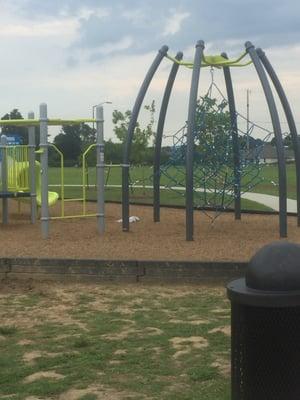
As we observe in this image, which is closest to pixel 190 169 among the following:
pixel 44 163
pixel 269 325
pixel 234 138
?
pixel 44 163

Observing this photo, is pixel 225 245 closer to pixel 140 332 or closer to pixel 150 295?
pixel 150 295

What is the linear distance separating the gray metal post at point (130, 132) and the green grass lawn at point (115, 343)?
387 cm

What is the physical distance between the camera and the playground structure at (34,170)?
439 inches

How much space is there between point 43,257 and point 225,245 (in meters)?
2.68

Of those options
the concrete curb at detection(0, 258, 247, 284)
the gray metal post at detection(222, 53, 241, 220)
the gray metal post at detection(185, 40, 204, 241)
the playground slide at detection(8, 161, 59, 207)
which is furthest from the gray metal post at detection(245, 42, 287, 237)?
the playground slide at detection(8, 161, 59, 207)

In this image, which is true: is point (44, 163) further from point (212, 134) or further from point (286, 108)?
point (286, 108)

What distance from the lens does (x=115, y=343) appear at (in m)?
5.66

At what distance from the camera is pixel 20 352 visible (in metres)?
5.49

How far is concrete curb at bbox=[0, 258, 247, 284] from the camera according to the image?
795 cm

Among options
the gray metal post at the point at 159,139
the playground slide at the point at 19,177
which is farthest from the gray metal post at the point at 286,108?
the playground slide at the point at 19,177

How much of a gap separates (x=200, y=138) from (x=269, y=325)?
8.67 metres

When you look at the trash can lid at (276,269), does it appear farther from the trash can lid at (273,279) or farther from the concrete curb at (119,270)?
the concrete curb at (119,270)

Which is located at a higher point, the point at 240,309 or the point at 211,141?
the point at 211,141

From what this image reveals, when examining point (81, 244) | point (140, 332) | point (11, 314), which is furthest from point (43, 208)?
point (140, 332)
